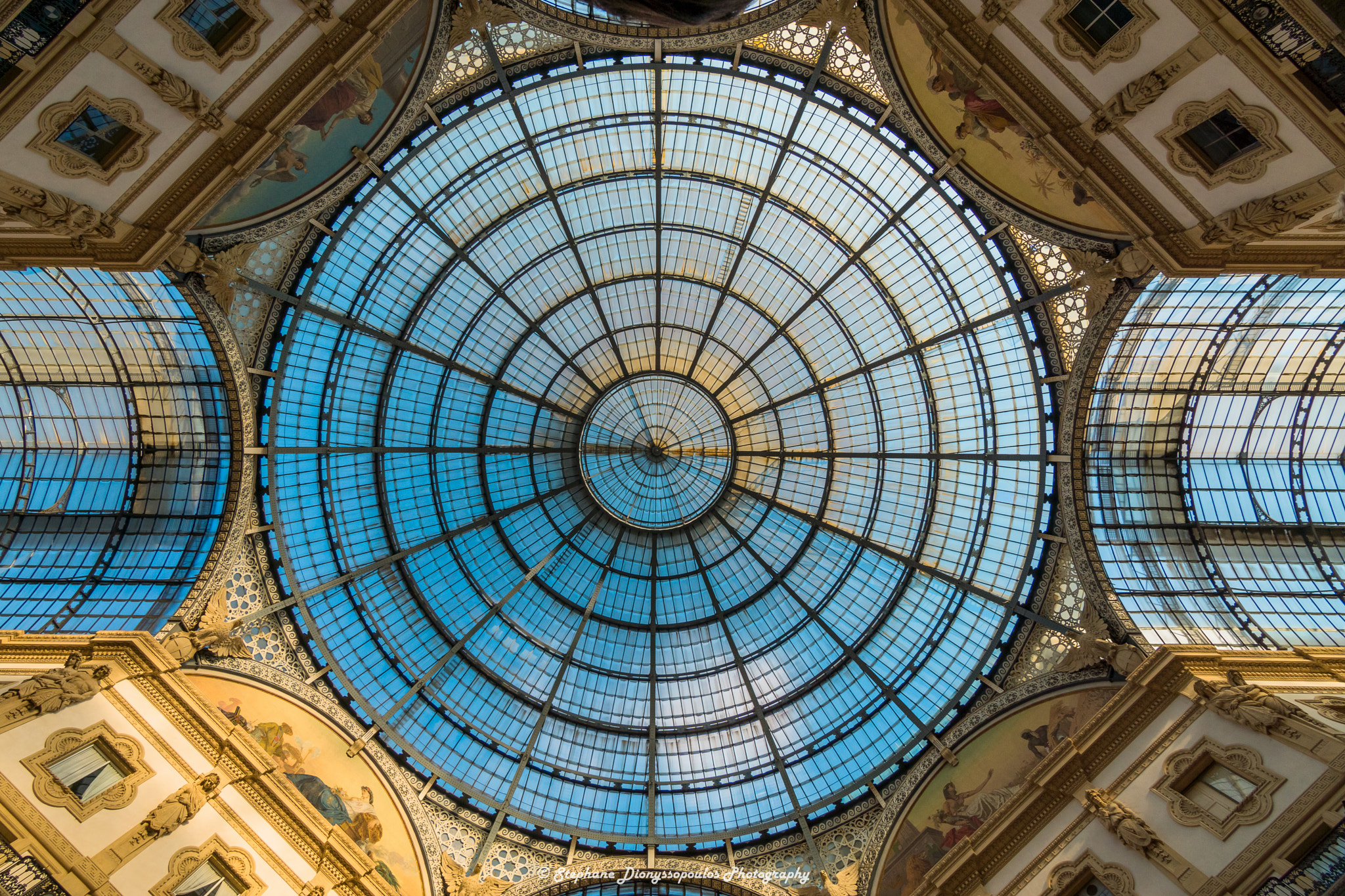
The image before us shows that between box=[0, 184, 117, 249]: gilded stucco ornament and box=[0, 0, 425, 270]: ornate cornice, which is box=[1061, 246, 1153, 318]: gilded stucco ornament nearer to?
box=[0, 0, 425, 270]: ornate cornice

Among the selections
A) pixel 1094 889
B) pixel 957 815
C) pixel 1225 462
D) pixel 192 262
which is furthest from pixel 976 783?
pixel 192 262

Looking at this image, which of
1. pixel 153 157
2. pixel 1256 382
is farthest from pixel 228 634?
pixel 1256 382

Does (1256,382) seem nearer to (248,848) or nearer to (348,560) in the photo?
(348,560)

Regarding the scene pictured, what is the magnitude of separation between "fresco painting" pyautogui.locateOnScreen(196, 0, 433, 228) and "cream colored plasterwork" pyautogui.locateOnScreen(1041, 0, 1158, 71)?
49.2 ft

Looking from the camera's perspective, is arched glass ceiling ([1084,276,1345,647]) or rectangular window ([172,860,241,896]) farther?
arched glass ceiling ([1084,276,1345,647])

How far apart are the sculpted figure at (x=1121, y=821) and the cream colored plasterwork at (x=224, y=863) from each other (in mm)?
22047

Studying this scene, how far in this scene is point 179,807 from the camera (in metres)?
18.5

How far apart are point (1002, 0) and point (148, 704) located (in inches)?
1064

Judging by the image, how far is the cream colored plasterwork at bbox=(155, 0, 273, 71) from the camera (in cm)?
1447

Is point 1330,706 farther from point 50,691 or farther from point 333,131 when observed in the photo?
point 50,691

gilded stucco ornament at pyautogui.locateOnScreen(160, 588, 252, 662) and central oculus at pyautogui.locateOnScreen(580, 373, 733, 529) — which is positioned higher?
central oculus at pyautogui.locateOnScreen(580, 373, 733, 529)

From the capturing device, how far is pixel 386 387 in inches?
1073

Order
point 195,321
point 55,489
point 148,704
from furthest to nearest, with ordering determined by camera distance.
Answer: point 55,489 < point 195,321 < point 148,704

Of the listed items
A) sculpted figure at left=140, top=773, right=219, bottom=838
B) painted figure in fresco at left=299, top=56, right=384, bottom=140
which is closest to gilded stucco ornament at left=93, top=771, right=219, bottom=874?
sculpted figure at left=140, top=773, right=219, bottom=838
